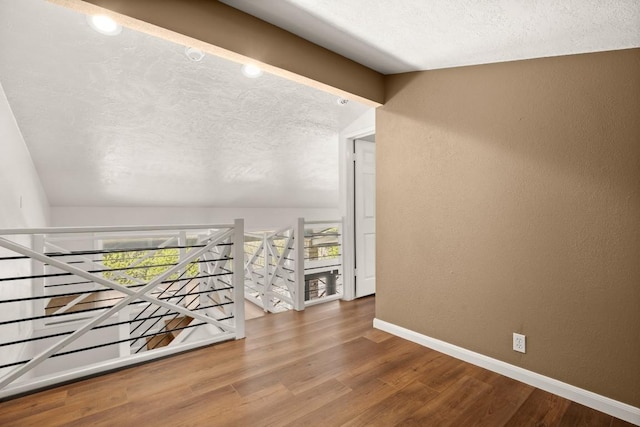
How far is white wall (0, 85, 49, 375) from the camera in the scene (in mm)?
2600

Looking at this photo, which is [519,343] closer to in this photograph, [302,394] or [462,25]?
[302,394]

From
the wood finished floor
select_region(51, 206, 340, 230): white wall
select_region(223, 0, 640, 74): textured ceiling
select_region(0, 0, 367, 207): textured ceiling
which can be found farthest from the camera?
select_region(51, 206, 340, 230): white wall

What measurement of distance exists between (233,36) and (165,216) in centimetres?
418

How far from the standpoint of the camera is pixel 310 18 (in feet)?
5.93

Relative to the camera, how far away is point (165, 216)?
525cm

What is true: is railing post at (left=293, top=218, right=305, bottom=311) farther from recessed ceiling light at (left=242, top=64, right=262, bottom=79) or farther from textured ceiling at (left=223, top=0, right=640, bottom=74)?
textured ceiling at (left=223, top=0, right=640, bottom=74)

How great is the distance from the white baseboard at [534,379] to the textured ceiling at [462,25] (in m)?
1.85

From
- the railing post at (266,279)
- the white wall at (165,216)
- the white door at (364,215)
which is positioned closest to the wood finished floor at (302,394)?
the railing post at (266,279)

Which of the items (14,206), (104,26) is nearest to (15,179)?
(14,206)

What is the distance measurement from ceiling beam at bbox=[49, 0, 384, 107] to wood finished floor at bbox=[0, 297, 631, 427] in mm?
1990

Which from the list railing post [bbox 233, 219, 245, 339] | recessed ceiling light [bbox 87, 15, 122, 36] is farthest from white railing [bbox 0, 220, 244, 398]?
recessed ceiling light [bbox 87, 15, 122, 36]

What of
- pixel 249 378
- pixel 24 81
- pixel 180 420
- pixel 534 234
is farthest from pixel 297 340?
pixel 24 81

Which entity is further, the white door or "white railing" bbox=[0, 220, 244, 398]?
the white door

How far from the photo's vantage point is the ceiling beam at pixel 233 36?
153 centimetres
